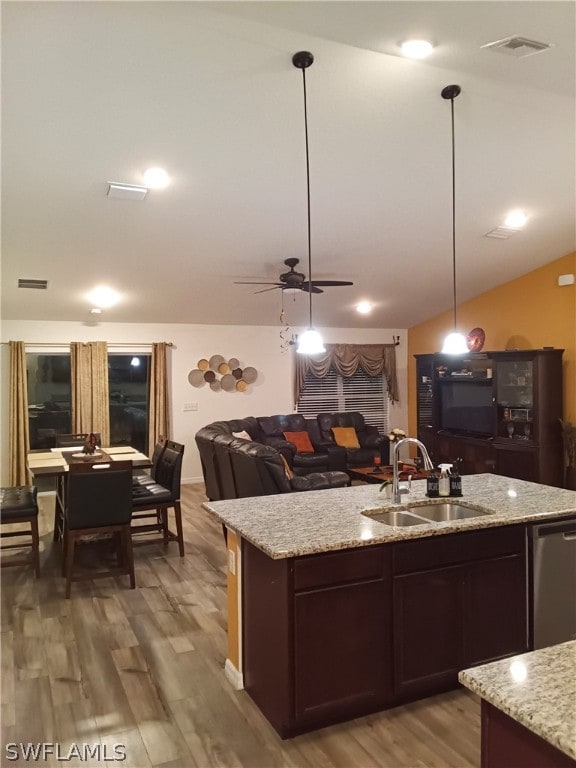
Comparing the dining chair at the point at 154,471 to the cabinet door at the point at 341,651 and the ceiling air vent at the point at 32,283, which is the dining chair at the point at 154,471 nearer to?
the ceiling air vent at the point at 32,283

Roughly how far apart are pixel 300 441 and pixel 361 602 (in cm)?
603

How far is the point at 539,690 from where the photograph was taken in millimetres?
1306

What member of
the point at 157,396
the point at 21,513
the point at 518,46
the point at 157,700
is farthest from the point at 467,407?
the point at 157,700

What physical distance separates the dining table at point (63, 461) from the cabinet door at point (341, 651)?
2.36 metres

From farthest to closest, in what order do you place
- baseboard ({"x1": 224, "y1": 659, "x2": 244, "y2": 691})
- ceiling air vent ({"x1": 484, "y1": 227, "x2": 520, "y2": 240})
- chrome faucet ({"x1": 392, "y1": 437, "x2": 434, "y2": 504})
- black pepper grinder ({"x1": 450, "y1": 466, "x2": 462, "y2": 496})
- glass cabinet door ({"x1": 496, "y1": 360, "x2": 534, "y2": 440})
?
glass cabinet door ({"x1": 496, "y1": 360, "x2": 534, "y2": 440})
ceiling air vent ({"x1": 484, "y1": 227, "x2": 520, "y2": 240})
black pepper grinder ({"x1": 450, "y1": 466, "x2": 462, "y2": 496})
chrome faucet ({"x1": 392, "y1": 437, "x2": 434, "y2": 504})
baseboard ({"x1": 224, "y1": 659, "x2": 244, "y2": 691})

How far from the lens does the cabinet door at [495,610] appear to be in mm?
2902

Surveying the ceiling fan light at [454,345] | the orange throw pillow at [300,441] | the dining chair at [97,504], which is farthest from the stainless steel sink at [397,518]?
the orange throw pillow at [300,441]

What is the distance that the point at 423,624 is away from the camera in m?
2.78

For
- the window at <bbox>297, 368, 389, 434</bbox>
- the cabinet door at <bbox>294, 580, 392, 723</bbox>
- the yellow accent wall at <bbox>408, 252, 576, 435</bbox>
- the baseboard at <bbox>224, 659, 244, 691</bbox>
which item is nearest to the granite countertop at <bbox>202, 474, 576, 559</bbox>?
the cabinet door at <bbox>294, 580, 392, 723</bbox>

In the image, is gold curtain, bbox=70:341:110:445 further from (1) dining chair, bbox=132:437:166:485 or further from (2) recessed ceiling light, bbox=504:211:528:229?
(2) recessed ceiling light, bbox=504:211:528:229

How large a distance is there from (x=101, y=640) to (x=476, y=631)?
2.23 meters

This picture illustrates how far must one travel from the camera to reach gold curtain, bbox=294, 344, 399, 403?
9391mm

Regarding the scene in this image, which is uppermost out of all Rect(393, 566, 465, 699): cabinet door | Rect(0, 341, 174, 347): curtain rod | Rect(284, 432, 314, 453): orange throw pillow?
Rect(0, 341, 174, 347): curtain rod

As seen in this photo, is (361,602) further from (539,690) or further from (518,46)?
(518,46)
